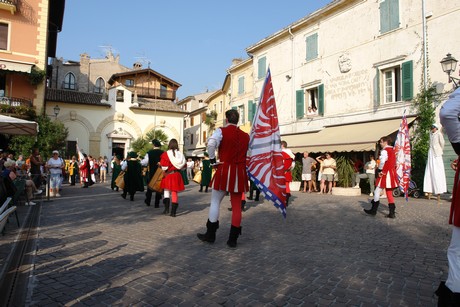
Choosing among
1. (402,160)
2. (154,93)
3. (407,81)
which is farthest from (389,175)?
(154,93)

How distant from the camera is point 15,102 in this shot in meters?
24.1

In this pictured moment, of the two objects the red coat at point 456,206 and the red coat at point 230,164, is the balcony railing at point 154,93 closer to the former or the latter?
the red coat at point 230,164

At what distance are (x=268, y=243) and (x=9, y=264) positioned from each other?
3406 millimetres

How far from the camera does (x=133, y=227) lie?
629 centimetres

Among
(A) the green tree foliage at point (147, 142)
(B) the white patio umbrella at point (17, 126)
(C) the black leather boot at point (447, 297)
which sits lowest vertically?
(C) the black leather boot at point (447, 297)

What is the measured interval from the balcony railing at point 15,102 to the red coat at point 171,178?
21402mm

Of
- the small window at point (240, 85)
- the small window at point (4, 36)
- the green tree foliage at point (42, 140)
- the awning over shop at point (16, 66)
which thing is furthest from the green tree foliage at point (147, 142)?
the small window at point (4, 36)

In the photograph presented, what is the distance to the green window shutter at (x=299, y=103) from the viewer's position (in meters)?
21.3

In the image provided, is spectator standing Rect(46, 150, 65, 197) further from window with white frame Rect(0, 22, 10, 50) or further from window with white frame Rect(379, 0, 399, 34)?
window with white frame Rect(0, 22, 10, 50)

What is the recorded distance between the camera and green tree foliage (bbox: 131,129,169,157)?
34.2 metres

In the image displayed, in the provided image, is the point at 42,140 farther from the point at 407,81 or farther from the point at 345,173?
the point at 407,81

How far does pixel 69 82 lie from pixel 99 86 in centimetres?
432

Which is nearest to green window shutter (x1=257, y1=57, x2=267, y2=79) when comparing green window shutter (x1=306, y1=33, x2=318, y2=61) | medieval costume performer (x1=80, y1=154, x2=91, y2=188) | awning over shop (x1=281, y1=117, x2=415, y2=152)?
green window shutter (x1=306, y1=33, x2=318, y2=61)

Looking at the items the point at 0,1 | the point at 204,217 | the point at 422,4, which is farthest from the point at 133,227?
the point at 0,1
